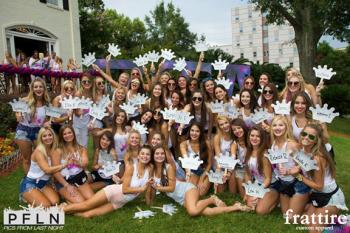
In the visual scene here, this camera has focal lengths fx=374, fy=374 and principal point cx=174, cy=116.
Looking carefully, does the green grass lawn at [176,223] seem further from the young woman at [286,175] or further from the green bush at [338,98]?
the green bush at [338,98]

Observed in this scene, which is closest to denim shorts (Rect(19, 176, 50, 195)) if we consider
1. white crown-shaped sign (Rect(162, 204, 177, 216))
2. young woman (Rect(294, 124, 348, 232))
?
white crown-shaped sign (Rect(162, 204, 177, 216))

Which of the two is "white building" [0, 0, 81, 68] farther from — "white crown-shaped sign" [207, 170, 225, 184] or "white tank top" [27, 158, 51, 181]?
"white crown-shaped sign" [207, 170, 225, 184]

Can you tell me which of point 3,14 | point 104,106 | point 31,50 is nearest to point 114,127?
point 104,106

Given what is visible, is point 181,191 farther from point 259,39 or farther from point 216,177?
Result: point 259,39

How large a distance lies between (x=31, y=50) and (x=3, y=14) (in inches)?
104

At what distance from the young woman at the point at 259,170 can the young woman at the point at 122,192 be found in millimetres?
1429

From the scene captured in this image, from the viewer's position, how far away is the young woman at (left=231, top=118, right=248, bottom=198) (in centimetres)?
564

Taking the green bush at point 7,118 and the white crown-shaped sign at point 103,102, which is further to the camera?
the green bush at point 7,118

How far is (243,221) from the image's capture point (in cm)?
471

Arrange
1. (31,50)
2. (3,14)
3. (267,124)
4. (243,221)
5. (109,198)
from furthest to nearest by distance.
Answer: (31,50) < (3,14) < (267,124) < (109,198) < (243,221)

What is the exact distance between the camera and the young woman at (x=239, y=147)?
18.5 ft

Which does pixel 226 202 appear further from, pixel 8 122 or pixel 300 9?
pixel 300 9

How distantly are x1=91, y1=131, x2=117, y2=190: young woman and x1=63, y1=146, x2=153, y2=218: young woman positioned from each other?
2.62 ft

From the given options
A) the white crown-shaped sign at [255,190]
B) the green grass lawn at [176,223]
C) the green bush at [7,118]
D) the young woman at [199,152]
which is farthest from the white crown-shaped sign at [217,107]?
the green bush at [7,118]
